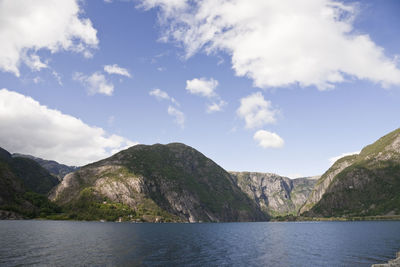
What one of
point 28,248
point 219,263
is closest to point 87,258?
point 28,248

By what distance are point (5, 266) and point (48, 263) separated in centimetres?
808

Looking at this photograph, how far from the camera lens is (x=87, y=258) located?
6688 cm

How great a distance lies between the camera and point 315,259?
74.8 metres

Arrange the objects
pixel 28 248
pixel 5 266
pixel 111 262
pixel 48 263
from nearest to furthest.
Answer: pixel 5 266
pixel 48 263
pixel 111 262
pixel 28 248

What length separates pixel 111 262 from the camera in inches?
2500

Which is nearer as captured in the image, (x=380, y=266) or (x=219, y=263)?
(x=380, y=266)

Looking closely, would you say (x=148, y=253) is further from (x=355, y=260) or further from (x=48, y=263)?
(x=355, y=260)

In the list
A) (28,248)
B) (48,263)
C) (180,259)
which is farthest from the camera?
(28,248)

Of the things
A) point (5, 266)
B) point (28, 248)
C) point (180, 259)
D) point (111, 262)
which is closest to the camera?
point (5, 266)

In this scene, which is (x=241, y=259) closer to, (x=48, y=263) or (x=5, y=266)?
(x=48, y=263)

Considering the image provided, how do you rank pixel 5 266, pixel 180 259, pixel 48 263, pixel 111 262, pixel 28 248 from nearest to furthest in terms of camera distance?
pixel 5 266, pixel 48 263, pixel 111 262, pixel 180 259, pixel 28 248

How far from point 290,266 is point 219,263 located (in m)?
17.0

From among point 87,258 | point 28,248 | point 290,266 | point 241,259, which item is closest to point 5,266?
point 87,258

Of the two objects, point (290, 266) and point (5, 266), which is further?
point (290, 266)
